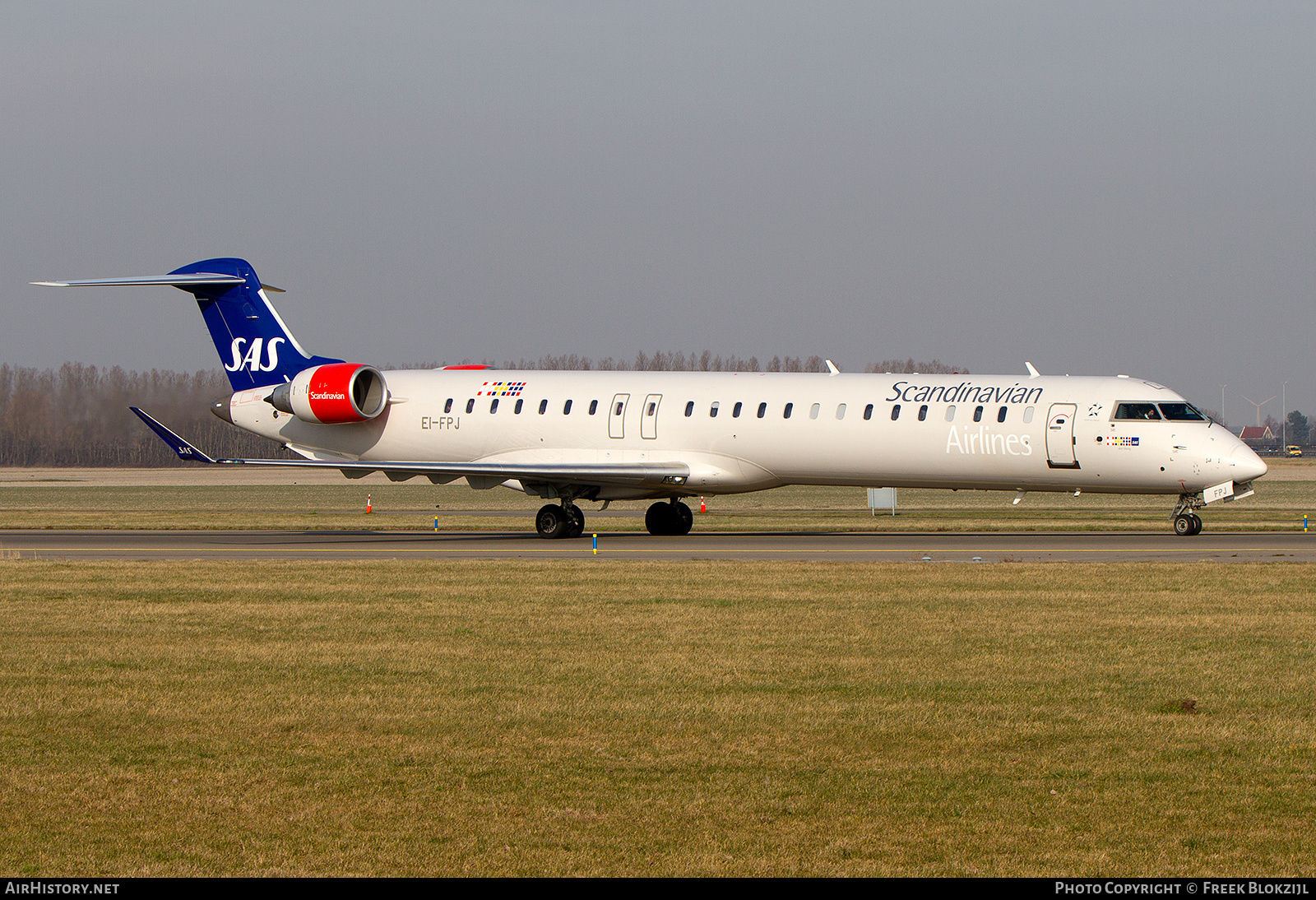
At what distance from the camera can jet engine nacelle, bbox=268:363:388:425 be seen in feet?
104

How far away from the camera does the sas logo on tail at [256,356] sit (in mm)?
33594

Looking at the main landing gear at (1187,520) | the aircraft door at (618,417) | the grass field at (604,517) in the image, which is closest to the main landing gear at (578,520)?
the aircraft door at (618,417)

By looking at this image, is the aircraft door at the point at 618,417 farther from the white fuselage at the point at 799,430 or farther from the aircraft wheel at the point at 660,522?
the aircraft wheel at the point at 660,522

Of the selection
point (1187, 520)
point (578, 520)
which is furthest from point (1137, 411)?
point (578, 520)

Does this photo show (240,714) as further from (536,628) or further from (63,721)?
(536,628)

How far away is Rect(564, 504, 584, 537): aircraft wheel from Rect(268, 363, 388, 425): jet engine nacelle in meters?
5.42

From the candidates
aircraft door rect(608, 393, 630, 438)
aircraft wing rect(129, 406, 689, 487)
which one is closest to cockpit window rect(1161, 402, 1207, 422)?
aircraft wing rect(129, 406, 689, 487)

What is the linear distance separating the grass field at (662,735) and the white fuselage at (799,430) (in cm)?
990

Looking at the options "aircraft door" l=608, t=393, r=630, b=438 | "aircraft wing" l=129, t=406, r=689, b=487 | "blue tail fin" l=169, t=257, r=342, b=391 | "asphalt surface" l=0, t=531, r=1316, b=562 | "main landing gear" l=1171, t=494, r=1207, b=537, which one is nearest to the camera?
"asphalt surface" l=0, t=531, r=1316, b=562

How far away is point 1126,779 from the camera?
8055mm

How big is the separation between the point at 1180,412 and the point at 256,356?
21129 millimetres

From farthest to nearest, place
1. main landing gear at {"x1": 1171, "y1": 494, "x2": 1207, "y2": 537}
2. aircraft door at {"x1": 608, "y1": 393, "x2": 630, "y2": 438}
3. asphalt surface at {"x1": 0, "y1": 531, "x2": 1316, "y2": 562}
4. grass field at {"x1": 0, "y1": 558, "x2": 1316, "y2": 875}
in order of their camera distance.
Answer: aircraft door at {"x1": 608, "y1": 393, "x2": 630, "y2": 438} < main landing gear at {"x1": 1171, "y1": 494, "x2": 1207, "y2": 537} < asphalt surface at {"x1": 0, "y1": 531, "x2": 1316, "y2": 562} < grass field at {"x1": 0, "y1": 558, "x2": 1316, "y2": 875}

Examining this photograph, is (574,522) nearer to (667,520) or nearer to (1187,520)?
(667,520)

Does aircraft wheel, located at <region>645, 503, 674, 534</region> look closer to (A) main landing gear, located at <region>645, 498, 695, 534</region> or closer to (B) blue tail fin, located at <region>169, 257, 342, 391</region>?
(A) main landing gear, located at <region>645, 498, 695, 534</region>
